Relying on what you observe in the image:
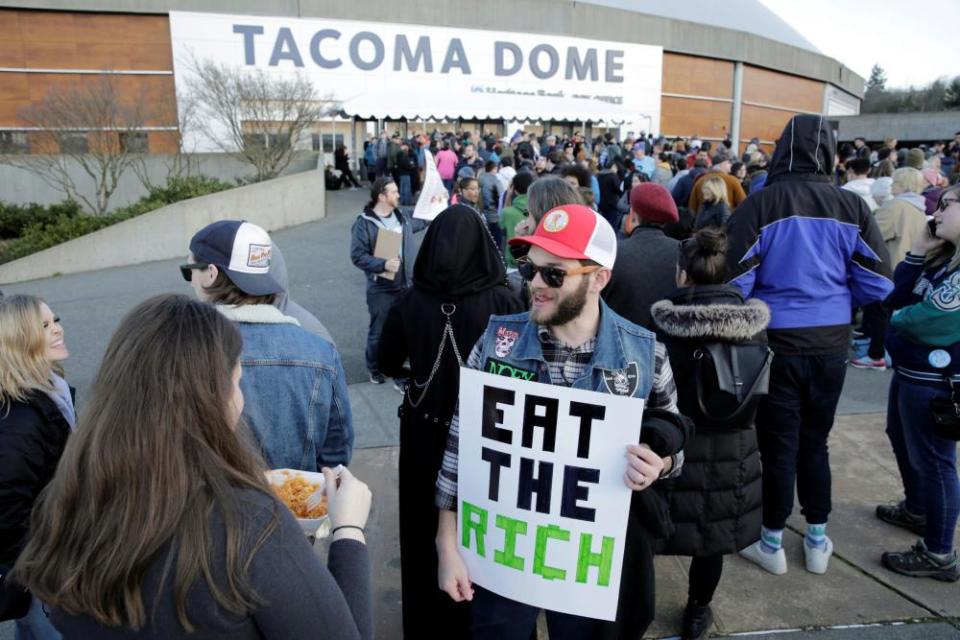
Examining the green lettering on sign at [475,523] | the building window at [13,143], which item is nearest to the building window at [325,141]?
the building window at [13,143]

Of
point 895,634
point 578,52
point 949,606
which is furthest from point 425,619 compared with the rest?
point 578,52

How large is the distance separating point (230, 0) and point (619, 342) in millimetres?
30050

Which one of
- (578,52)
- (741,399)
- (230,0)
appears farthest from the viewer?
(578,52)

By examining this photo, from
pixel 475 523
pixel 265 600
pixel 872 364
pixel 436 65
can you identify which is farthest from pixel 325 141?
pixel 265 600

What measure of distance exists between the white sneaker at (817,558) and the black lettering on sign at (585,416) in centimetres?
243

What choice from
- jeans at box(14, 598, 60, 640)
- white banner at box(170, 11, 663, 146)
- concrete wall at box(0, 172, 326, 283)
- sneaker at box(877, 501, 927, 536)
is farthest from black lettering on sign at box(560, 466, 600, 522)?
white banner at box(170, 11, 663, 146)

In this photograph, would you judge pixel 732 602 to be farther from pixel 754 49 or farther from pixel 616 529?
pixel 754 49

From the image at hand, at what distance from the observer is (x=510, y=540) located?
7.08ft

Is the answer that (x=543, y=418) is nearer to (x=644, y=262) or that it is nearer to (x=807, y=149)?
(x=644, y=262)

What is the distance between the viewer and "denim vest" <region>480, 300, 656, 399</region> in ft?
7.24

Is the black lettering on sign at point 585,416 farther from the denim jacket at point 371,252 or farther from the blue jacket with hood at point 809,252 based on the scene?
the denim jacket at point 371,252

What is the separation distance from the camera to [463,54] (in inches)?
1232

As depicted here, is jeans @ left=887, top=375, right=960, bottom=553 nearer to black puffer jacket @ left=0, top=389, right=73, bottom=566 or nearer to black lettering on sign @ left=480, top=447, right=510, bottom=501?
black lettering on sign @ left=480, top=447, right=510, bottom=501

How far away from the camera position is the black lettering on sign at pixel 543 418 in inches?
80.3
